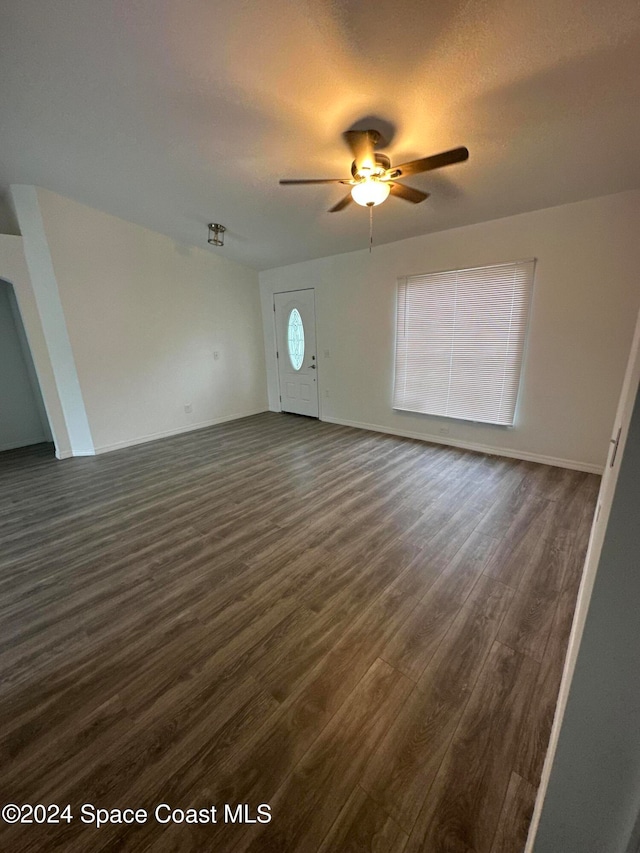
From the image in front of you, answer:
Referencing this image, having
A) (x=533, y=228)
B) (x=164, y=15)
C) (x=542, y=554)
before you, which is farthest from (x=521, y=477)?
(x=164, y=15)

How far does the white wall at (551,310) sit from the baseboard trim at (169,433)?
8.45 ft

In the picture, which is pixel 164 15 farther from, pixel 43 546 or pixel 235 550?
pixel 43 546

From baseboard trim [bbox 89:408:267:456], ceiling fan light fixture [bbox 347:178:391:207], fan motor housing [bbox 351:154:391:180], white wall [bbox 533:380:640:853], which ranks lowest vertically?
baseboard trim [bbox 89:408:267:456]

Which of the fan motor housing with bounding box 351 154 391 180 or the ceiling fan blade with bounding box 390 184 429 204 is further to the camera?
the ceiling fan blade with bounding box 390 184 429 204

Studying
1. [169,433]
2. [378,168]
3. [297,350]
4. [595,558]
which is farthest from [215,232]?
[595,558]

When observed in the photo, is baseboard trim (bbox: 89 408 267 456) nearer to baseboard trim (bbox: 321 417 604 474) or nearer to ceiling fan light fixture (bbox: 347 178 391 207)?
baseboard trim (bbox: 321 417 604 474)

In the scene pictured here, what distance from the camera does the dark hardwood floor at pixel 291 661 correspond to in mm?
→ 1002

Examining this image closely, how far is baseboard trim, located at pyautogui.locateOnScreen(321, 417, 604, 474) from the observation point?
10.6ft

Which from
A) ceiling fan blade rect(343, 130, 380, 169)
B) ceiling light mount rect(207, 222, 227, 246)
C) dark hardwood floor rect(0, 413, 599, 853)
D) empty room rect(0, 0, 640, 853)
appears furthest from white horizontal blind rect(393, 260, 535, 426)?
ceiling light mount rect(207, 222, 227, 246)

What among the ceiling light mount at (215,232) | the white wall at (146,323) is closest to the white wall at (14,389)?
the white wall at (146,323)

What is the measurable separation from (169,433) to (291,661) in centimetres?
418

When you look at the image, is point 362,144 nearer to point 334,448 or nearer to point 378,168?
point 378,168

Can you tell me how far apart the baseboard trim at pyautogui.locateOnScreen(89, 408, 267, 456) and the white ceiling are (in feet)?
9.76

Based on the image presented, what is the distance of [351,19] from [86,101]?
1.92 meters
